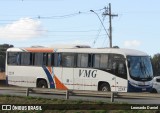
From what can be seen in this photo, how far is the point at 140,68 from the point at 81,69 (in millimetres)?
4090

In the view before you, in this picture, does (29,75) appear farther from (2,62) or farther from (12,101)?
(2,62)

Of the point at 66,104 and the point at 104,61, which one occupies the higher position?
the point at 104,61

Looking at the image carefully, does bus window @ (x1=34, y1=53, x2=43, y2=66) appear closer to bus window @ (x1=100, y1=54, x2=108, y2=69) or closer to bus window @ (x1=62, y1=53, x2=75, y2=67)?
bus window @ (x1=62, y1=53, x2=75, y2=67)

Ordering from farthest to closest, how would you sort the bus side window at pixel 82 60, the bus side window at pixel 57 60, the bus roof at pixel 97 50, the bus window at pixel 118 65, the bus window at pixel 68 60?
the bus side window at pixel 57 60 → the bus window at pixel 68 60 → the bus side window at pixel 82 60 → the bus roof at pixel 97 50 → the bus window at pixel 118 65

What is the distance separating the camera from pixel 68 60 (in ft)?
110

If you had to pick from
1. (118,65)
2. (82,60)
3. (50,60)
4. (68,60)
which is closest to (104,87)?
(118,65)

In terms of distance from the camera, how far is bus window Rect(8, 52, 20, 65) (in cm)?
3650

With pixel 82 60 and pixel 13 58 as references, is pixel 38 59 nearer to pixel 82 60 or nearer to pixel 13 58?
pixel 13 58

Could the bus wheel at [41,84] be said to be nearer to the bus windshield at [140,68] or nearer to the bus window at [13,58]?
the bus window at [13,58]

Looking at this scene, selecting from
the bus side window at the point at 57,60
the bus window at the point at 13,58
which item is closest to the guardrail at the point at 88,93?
the bus side window at the point at 57,60

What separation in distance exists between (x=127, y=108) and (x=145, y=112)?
774 millimetres

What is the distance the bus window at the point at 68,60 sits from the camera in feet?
109

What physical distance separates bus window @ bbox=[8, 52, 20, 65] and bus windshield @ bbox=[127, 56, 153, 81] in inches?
386

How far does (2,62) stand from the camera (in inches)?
4781
